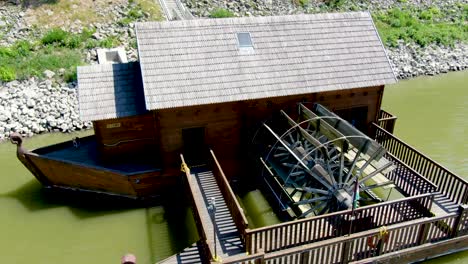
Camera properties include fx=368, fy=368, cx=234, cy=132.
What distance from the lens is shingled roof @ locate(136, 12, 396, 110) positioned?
11.0 metres

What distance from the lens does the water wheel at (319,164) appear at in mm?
10398

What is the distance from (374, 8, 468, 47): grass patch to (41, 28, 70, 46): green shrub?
65.8ft

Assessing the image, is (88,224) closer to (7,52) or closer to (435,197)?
(435,197)

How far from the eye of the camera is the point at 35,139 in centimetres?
1593

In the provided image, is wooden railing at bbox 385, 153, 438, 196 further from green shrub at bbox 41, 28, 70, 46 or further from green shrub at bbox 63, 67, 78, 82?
green shrub at bbox 41, 28, 70, 46

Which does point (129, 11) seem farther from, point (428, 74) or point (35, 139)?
point (428, 74)

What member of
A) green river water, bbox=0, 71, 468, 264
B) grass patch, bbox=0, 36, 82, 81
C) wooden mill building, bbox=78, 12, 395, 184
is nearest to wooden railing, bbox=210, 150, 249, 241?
wooden mill building, bbox=78, 12, 395, 184

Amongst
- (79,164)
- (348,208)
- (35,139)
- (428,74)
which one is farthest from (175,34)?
(428,74)

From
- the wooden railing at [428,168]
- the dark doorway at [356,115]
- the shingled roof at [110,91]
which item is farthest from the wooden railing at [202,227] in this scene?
the wooden railing at [428,168]

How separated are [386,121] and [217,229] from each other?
308 inches

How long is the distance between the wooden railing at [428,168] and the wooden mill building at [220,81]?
1.47m

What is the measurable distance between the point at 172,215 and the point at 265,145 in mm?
3753

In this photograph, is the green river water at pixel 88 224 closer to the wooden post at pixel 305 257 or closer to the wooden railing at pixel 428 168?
the wooden railing at pixel 428 168

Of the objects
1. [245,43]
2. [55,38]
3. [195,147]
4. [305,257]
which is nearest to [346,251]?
[305,257]
